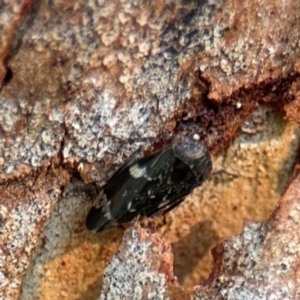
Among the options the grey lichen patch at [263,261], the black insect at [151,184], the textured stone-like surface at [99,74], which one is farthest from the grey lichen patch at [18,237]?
the grey lichen patch at [263,261]

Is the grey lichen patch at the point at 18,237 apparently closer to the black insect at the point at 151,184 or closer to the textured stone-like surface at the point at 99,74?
the textured stone-like surface at the point at 99,74

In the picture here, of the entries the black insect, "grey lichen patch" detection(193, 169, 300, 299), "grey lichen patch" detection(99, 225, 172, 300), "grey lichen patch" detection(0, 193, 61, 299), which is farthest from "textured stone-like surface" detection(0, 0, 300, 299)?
"grey lichen patch" detection(193, 169, 300, 299)

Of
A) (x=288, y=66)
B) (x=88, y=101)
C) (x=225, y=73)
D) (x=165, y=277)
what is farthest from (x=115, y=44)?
(x=165, y=277)

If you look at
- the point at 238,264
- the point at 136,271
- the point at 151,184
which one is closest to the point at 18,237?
the point at 136,271

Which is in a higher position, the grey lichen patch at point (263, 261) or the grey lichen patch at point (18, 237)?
the grey lichen patch at point (18, 237)

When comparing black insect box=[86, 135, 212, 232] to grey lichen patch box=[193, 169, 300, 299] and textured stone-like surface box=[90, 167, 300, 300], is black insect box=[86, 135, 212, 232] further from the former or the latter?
grey lichen patch box=[193, 169, 300, 299]

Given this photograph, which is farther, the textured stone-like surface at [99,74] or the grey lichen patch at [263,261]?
the textured stone-like surface at [99,74]

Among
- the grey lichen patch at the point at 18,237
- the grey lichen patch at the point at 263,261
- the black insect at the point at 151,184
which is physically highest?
the grey lichen patch at the point at 18,237
